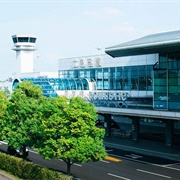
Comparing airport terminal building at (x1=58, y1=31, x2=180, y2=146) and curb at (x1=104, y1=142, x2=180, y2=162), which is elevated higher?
airport terminal building at (x1=58, y1=31, x2=180, y2=146)

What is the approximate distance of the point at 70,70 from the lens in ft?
220

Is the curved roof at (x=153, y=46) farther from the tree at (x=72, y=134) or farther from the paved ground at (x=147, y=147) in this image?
the tree at (x=72, y=134)

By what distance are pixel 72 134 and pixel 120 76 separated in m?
31.2

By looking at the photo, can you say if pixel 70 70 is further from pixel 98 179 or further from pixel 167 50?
pixel 98 179

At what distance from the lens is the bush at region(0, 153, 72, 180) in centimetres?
2607

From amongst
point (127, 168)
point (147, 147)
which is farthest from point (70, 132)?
point (147, 147)

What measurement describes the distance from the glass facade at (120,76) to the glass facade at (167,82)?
33.4 feet

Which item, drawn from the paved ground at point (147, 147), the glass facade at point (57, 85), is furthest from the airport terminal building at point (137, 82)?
the paved ground at point (147, 147)

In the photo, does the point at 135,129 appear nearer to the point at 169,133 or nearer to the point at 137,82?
the point at 169,133

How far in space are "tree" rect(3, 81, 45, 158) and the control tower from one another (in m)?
53.3

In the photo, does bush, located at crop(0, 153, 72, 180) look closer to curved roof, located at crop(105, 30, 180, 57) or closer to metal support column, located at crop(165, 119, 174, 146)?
Result: curved roof, located at crop(105, 30, 180, 57)

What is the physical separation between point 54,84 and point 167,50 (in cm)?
3085

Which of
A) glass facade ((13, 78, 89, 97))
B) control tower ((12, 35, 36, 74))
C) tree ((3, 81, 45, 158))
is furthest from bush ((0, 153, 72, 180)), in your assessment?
control tower ((12, 35, 36, 74))

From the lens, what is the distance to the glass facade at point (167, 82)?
1500 inches
